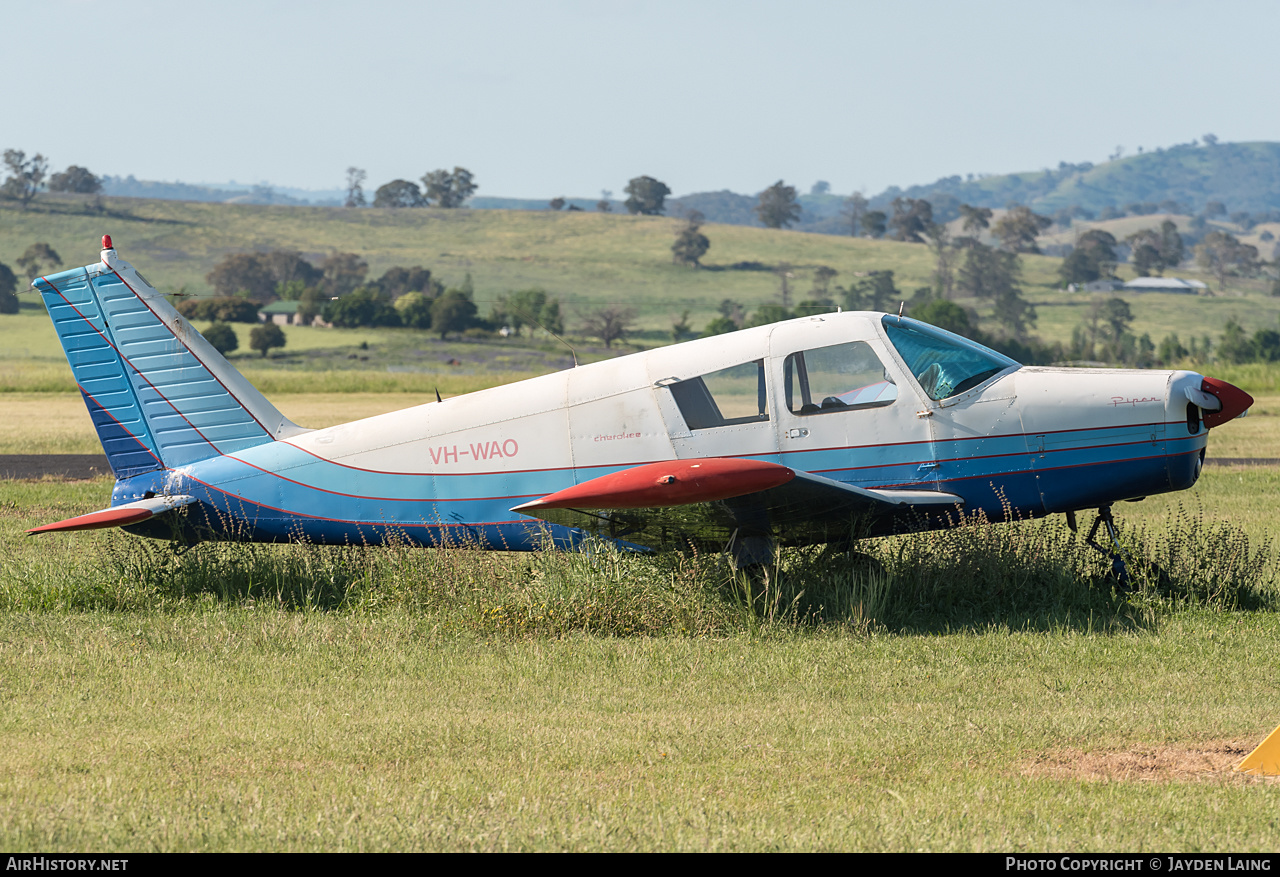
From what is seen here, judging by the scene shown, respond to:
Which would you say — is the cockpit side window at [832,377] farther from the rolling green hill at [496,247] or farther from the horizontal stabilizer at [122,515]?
the rolling green hill at [496,247]

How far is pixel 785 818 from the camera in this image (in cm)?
500

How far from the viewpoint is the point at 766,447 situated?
8.55 meters

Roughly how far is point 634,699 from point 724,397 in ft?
8.63

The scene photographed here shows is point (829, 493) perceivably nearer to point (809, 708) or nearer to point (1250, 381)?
point (809, 708)

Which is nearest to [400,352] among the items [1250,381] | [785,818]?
[1250,381]

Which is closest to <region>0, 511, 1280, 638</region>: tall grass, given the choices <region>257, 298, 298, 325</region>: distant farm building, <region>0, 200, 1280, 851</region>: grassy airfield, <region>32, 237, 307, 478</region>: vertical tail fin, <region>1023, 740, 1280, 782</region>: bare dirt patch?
<region>0, 200, 1280, 851</region>: grassy airfield

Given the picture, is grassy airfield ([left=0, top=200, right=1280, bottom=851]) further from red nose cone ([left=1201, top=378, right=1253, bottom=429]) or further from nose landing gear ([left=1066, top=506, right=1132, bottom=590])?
red nose cone ([left=1201, top=378, right=1253, bottom=429])

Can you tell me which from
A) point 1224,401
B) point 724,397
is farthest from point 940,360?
point 1224,401

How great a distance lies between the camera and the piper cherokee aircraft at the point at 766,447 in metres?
8.41

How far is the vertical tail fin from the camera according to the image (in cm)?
982

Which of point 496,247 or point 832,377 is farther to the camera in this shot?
point 496,247

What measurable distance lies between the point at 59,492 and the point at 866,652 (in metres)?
13.8

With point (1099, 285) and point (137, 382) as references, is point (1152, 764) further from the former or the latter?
point (1099, 285)

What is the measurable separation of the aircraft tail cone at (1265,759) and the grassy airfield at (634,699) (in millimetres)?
112
